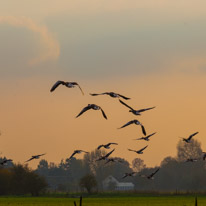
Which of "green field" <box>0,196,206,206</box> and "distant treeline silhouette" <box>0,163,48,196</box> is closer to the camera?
"green field" <box>0,196,206,206</box>

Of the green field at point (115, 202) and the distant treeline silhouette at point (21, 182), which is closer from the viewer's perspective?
the green field at point (115, 202)

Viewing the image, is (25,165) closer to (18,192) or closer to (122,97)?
(18,192)

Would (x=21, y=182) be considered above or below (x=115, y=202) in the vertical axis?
above

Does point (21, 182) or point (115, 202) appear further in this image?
point (21, 182)

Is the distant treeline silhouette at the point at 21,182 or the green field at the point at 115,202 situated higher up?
the distant treeline silhouette at the point at 21,182

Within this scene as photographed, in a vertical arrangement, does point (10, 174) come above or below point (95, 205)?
above

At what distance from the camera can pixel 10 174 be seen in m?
150

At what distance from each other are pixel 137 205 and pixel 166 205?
3396 mm

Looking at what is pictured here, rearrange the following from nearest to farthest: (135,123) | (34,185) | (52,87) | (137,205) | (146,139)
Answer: (52,87)
(135,123)
(146,139)
(137,205)
(34,185)

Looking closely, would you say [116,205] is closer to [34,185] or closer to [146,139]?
[146,139]

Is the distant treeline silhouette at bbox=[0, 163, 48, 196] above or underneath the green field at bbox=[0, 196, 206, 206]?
above

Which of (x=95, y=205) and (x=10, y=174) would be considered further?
(x=10, y=174)

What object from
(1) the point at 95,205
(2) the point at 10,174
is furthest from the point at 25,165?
(1) the point at 95,205

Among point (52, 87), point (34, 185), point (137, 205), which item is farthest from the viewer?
point (34, 185)
